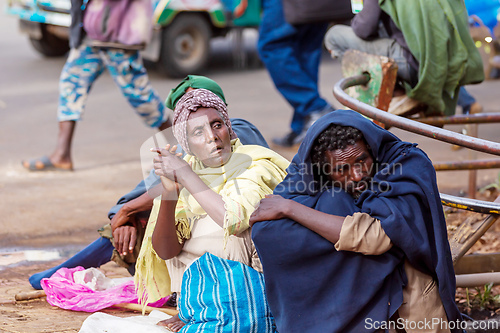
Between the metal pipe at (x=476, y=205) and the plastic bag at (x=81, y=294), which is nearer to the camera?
the metal pipe at (x=476, y=205)

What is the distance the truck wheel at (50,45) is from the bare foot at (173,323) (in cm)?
758

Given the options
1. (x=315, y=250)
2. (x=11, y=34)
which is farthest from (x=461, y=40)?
(x=11, y=34)

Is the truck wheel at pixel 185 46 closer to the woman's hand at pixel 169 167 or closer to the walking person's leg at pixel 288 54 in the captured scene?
the walking person's leg at pixel 288 54

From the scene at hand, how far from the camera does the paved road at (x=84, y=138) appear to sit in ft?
14.8

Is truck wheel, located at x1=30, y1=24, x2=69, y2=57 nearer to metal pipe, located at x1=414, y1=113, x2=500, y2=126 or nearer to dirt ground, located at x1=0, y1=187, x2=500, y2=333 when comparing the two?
dirt ground, located at x1=0, y1=187, x2=500, y2=333

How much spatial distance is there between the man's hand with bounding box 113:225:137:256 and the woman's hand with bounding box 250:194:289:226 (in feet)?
2.56

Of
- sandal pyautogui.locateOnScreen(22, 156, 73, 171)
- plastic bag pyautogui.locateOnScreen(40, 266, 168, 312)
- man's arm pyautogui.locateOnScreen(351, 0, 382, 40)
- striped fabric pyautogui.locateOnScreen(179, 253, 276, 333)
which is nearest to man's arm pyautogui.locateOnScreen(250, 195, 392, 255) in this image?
striped fabric pyautogui.locateOnScreen(179, 253, 276, 333)

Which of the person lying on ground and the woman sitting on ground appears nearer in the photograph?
the woman sitting on ground

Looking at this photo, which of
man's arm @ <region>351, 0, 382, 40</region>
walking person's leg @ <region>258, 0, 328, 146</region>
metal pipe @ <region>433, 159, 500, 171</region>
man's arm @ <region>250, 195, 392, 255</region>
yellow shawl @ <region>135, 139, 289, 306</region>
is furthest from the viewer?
walking person's leg @ <region>258, 0, 328, 146</region>

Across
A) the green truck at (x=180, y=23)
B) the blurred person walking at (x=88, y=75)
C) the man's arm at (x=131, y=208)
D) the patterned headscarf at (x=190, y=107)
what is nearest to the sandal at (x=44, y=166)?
the blurred person walking at (x=88, y=75)

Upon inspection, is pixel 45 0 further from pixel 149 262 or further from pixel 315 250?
pixel 315 250

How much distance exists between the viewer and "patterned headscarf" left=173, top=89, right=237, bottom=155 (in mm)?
2730

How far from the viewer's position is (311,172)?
240 cm

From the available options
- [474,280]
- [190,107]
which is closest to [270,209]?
[190,107]
